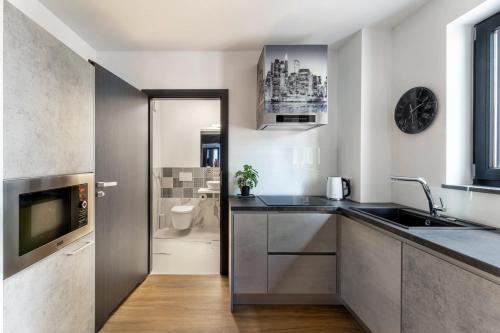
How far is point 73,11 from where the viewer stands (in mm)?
2018

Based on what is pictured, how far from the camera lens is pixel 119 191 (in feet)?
7.14

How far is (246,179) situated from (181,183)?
239cm

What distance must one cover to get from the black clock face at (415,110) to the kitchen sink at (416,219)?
2.07 ft

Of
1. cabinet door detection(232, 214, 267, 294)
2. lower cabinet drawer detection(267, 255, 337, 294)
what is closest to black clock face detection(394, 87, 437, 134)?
lower cabinet drawer detection(267, 255, 337, 294)

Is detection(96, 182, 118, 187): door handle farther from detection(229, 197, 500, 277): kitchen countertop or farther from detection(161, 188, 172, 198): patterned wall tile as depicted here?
detection(161, 188, 172, 198): patterned wall tile

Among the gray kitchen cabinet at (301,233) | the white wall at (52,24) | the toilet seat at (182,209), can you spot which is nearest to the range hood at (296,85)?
the gray kitchen cabinet at (301,233)

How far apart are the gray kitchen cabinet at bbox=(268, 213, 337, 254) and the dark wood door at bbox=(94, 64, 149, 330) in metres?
1.24

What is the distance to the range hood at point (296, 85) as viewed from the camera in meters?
2.30

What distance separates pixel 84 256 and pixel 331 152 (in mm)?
2356

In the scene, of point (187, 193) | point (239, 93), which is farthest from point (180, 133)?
point (239, 93)

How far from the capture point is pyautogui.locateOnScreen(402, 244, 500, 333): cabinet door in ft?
3.11

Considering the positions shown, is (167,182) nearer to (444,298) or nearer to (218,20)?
(218,20)

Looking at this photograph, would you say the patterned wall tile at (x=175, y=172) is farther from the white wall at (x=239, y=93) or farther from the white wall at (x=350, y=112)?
the white wall at (x=350, y=112)

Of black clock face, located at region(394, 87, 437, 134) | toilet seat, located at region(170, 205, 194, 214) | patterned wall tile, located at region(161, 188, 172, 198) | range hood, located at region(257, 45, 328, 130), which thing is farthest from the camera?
patterned wall tile, located at region(161, 188, 172, 198)
